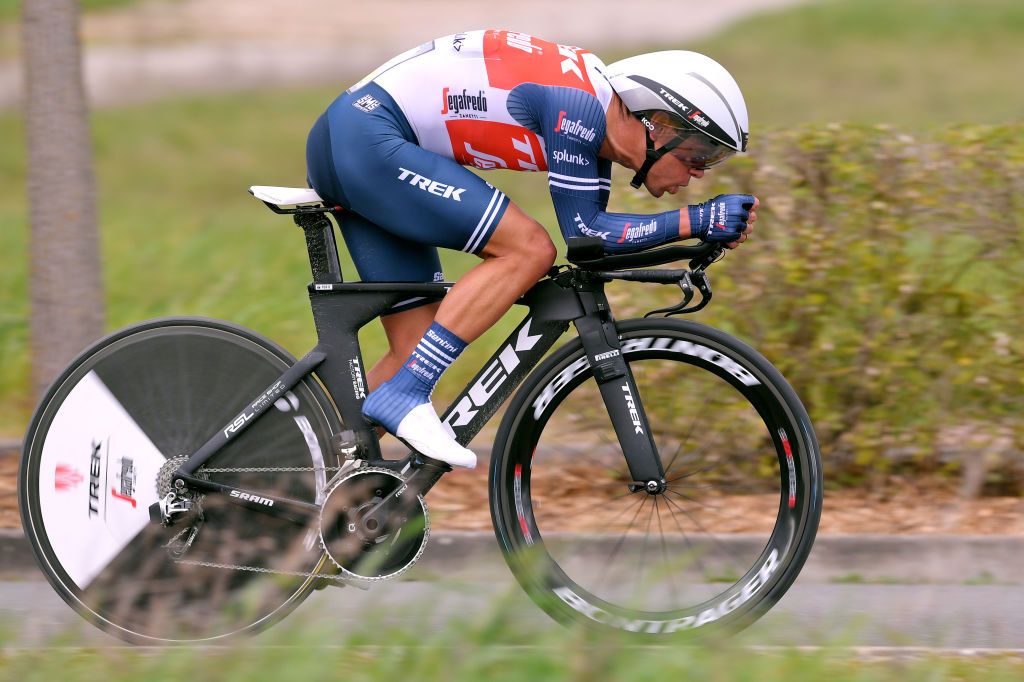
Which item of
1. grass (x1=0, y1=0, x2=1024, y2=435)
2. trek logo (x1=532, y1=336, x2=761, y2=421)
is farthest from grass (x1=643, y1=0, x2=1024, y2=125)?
trek logo (x1=532, y1=336, x2=761, y2=421)

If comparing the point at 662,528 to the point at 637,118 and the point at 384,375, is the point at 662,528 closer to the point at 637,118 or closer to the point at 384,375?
the point at 384,375

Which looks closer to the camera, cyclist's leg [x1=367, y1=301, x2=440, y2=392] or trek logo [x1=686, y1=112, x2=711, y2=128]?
trek logo [x1=686, y1=112, x2=711, y2=128]

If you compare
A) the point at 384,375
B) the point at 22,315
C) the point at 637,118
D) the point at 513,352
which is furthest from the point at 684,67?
the point at 22,315

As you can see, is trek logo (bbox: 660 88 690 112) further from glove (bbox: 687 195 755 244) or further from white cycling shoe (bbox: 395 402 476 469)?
white cycling shoe (bbox: 395 402 476 469)

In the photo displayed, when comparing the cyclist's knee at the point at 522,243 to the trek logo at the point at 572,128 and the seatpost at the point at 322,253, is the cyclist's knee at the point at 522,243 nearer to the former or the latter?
the trek logo at the point at 572,128

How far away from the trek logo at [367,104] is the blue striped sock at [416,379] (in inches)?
25.9

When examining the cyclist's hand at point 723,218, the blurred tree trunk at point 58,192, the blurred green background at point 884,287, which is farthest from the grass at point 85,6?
the cyclist's hand at point 723,218

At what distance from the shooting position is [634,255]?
13.5 feet

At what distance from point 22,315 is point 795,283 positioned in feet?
15.1

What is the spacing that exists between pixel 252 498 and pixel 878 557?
2332mm

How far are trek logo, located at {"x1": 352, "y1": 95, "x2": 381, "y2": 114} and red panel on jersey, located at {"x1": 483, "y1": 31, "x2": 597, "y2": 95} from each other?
0.35 meters

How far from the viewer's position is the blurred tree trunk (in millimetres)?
6121

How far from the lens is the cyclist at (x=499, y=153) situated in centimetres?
398

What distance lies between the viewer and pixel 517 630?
3691 millimetres
